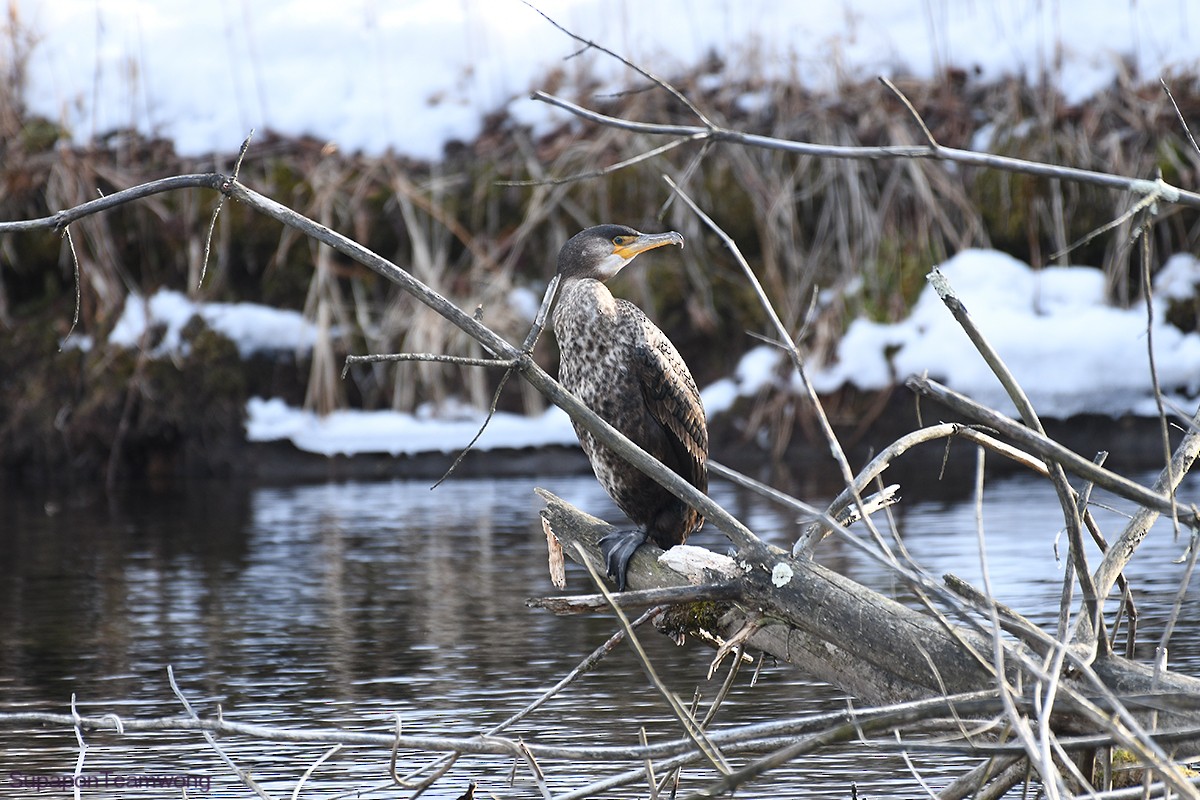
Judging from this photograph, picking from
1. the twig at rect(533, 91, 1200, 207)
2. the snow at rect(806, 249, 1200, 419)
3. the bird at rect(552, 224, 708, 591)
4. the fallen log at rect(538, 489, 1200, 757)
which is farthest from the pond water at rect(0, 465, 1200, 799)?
the twig at rect(533, 91, 1200, 207)

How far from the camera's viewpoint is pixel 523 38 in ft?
38.8

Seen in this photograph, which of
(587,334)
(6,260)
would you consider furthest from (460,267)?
(587,334)

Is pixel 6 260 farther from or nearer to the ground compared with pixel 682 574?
farther from the ground

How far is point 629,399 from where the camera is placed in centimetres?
384

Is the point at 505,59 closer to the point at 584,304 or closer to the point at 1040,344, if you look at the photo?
the point at 1040,344

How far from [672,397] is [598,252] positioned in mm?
501

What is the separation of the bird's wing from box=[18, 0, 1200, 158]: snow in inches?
268

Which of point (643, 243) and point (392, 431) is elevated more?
point (643, 243)

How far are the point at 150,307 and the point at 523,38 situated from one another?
3.72m

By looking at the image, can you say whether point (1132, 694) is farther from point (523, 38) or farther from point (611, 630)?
point (523, 38)

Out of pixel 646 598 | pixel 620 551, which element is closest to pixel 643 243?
pixel 620 551

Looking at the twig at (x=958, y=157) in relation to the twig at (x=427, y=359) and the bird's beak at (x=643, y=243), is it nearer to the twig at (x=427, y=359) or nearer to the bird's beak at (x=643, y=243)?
the twig at (x=427, y=359)

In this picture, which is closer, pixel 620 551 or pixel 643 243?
pixel 620 551

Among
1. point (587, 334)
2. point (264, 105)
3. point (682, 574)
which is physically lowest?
point (682, 574)
